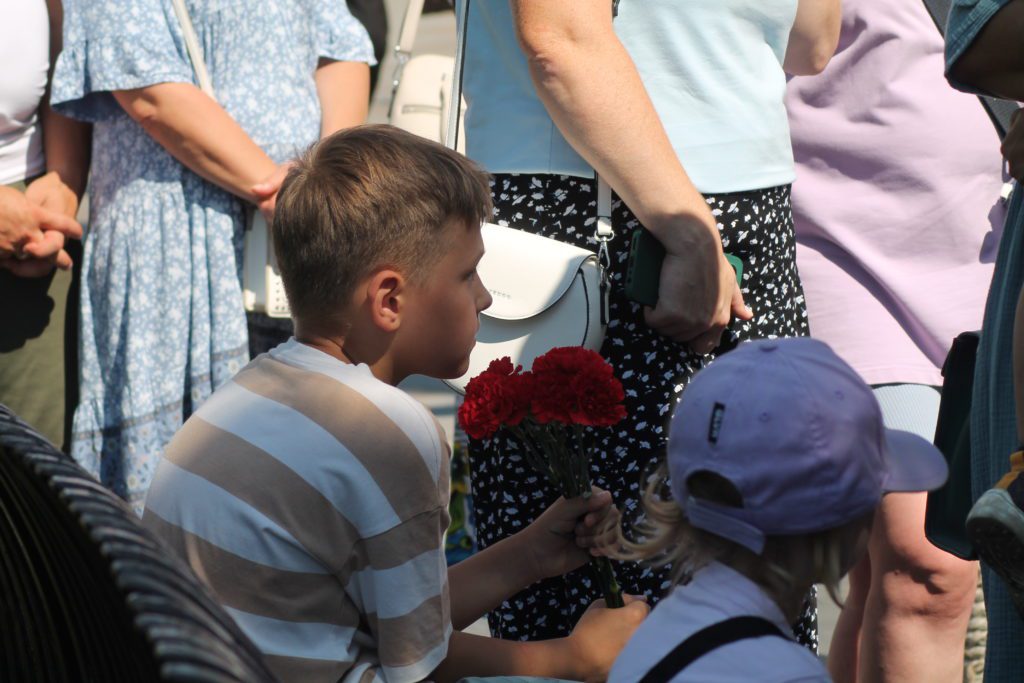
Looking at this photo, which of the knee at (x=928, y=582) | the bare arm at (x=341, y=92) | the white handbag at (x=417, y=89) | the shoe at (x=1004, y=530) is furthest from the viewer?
the white handbag at (x=417, y=89)

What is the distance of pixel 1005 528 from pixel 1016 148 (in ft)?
1.81

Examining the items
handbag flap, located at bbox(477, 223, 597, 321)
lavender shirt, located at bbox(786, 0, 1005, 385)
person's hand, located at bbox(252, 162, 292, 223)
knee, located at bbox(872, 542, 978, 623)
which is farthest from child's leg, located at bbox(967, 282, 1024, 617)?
person's hand, located at bbox(252, 162, 292, 223)

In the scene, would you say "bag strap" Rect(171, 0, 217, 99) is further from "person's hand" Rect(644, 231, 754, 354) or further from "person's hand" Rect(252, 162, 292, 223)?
"person's hand" Rect(644, 231, 754, 354)

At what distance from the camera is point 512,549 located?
2086 millimetres

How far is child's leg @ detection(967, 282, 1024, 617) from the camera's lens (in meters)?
1.44

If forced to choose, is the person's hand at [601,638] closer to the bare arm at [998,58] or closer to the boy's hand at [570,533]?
the boy's hand at [570,533]

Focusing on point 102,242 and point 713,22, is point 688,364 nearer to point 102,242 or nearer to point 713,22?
point 713,22

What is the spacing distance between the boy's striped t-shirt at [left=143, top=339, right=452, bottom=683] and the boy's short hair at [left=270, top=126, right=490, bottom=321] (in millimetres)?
193

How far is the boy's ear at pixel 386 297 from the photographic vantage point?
1909 mm

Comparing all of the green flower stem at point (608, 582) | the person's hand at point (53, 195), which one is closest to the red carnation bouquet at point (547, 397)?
the green flower stem at point (608, 582)

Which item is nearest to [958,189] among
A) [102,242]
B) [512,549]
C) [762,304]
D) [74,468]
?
[762,304]

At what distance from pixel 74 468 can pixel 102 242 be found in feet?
8.16

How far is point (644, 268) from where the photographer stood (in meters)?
2.16

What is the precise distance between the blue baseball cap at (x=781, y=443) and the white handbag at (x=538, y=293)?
70 centimetres
